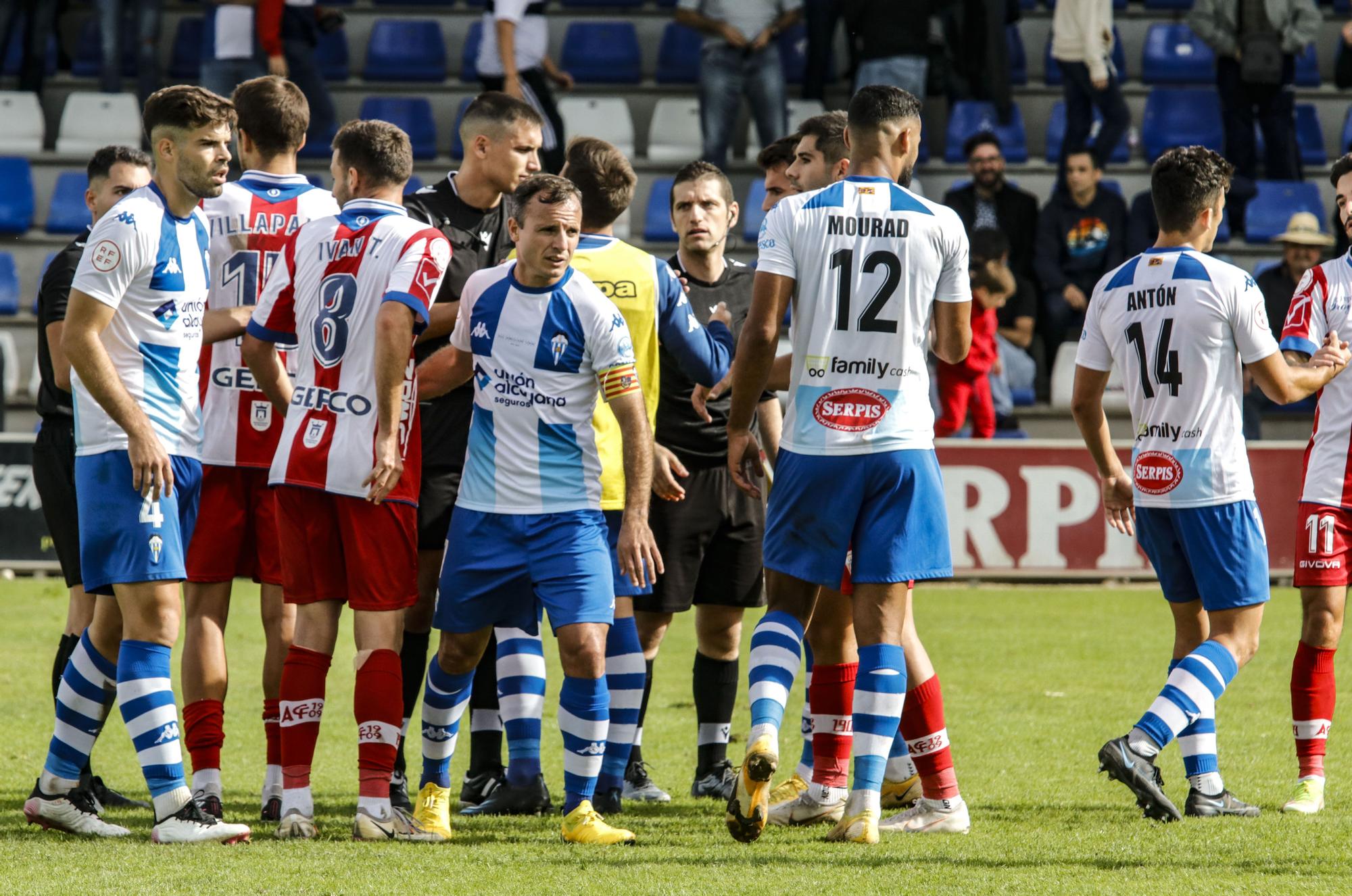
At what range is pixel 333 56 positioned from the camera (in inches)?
682

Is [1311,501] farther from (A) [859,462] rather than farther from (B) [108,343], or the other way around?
(B) [108,343]

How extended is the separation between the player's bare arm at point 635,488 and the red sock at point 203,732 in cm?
145

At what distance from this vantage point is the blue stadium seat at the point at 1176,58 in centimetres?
1725

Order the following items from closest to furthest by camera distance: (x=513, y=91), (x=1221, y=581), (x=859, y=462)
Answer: (x=859, y=462) < (x=1221, y=581) < (x=513, y=91)

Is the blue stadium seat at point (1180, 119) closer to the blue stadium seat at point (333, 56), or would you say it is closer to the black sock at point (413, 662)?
the blue stadium seat at point (333, 56)

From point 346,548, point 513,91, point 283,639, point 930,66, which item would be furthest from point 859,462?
point 930,66

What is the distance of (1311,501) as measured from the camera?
5695mm

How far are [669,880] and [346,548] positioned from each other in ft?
4.81

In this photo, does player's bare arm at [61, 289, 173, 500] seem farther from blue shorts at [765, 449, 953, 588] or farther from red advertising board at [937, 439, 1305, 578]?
red advertising board at [937, 439, 1305, 578]

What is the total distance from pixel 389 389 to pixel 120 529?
2.99 feet

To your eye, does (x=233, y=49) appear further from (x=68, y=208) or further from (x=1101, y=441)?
(x=1101, y=441)

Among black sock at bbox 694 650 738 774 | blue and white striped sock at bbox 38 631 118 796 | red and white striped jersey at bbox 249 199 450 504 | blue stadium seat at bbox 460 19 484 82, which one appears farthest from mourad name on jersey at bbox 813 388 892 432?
blue stadium seat at bbox 460 19 484 82

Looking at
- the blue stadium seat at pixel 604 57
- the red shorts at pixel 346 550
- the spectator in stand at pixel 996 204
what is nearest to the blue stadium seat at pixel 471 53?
the blue stadium seat at pixel 604 57

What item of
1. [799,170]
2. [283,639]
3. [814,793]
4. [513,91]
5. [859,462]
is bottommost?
[814,793]
